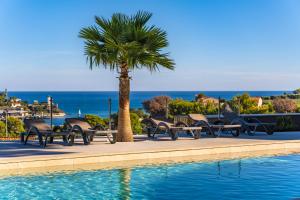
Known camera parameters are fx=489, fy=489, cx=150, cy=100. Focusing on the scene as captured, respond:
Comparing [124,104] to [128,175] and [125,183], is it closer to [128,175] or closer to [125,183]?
[128,175]

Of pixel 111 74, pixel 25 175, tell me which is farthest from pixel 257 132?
pixel 25 175

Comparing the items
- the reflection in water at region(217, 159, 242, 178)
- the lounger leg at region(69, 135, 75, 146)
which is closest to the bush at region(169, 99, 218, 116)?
the lounger leg at region(69, 135, 75, 146)

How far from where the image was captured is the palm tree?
1314 centimetres

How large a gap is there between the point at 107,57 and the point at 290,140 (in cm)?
565

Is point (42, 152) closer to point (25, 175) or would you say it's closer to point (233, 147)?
point (25, 175)

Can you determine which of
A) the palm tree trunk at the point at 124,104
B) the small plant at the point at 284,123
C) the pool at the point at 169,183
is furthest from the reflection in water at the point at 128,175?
the small plant at the point at 284,123

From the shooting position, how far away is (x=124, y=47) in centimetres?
1299

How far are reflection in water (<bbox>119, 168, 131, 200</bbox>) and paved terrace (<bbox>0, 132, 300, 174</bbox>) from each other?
A: 696mm

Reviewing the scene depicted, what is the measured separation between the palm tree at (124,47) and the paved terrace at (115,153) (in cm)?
155

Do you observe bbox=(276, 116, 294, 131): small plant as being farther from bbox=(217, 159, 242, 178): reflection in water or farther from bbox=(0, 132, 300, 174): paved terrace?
bbox=(217, 159, 242, 178): reflection in water

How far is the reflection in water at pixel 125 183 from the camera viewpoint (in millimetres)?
7969

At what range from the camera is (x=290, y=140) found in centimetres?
1382

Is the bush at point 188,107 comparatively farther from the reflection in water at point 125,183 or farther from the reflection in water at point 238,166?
the reflection in water at point 125,183

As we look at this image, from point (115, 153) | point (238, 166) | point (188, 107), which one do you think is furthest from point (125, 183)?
point (188, 107)
